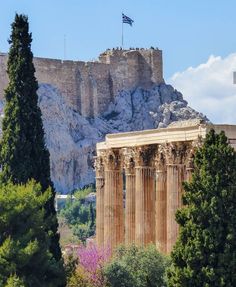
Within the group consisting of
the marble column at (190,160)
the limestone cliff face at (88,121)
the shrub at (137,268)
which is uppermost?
the limestone cliff face at (88,121)

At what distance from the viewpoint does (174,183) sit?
39.7m

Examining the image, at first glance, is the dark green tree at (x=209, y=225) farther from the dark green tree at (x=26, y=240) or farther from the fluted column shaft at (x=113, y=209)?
the fluted column shaft at (x=113, y=209)

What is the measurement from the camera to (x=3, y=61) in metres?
121

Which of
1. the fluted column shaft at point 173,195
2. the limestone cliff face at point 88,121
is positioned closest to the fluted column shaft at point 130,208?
the fluted column shaft at point 173,195

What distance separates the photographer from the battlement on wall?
127812 mm

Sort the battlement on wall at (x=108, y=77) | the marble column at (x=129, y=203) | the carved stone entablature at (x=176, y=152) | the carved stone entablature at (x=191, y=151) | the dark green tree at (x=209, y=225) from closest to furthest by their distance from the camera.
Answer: the dark green tree at (x=209, y=225) < the carved stone entablature at (x=191, y=151) < the carved stone entablature at (x=176, y=152) < the marble column at (x=129, y=203) < the battlement on wall at (x=108, y=77)

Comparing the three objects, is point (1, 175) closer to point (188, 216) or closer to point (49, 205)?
point (49, 205)

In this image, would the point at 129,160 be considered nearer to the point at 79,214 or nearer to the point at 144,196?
the point at 144,196

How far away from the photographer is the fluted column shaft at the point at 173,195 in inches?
1555

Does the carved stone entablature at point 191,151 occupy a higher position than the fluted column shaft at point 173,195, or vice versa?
the carved stone entablature at point 191,151

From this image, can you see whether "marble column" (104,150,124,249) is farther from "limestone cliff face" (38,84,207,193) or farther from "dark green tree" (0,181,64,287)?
"limestone cliff face" (38,84,207,193)

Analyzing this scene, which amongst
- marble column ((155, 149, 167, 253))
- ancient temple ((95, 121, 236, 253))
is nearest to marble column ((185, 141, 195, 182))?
ancient temple ((95, 121, 236, 253))

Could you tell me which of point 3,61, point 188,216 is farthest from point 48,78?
point 188,216

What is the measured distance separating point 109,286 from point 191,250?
8.13 m
